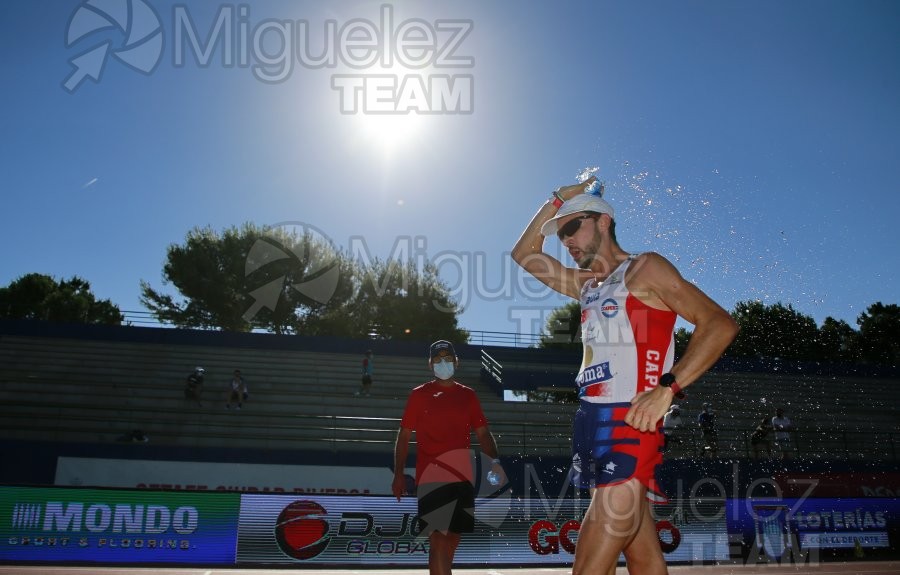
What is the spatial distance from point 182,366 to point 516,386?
1174 cm

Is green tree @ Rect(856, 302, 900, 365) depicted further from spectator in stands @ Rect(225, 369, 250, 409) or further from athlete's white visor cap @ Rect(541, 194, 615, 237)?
athlete's white visor cap @ Rect(541, 194, 615, 237)

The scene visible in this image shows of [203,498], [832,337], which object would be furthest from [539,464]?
[832,337]

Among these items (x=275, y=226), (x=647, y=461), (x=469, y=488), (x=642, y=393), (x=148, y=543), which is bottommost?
(x=148, y=543)

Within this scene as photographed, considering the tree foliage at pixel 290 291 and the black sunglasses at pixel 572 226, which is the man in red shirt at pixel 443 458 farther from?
the tree foliage at pixel 290 291

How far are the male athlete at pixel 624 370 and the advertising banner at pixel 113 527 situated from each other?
680cm

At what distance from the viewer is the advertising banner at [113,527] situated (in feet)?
26.7

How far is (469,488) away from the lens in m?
5.52

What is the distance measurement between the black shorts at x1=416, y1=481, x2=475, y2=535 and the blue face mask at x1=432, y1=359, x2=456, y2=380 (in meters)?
0.93

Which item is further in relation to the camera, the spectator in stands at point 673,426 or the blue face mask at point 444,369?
the spectator in stands at point 673,426

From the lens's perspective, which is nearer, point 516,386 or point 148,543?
point 148,543

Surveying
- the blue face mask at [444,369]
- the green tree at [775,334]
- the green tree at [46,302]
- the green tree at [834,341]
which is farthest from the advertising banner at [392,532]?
the green tree at [46,302]

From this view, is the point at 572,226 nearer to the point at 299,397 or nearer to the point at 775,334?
the point at 299,397

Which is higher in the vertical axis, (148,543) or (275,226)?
(275,226)

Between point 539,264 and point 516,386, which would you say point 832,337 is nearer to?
point 516,386
